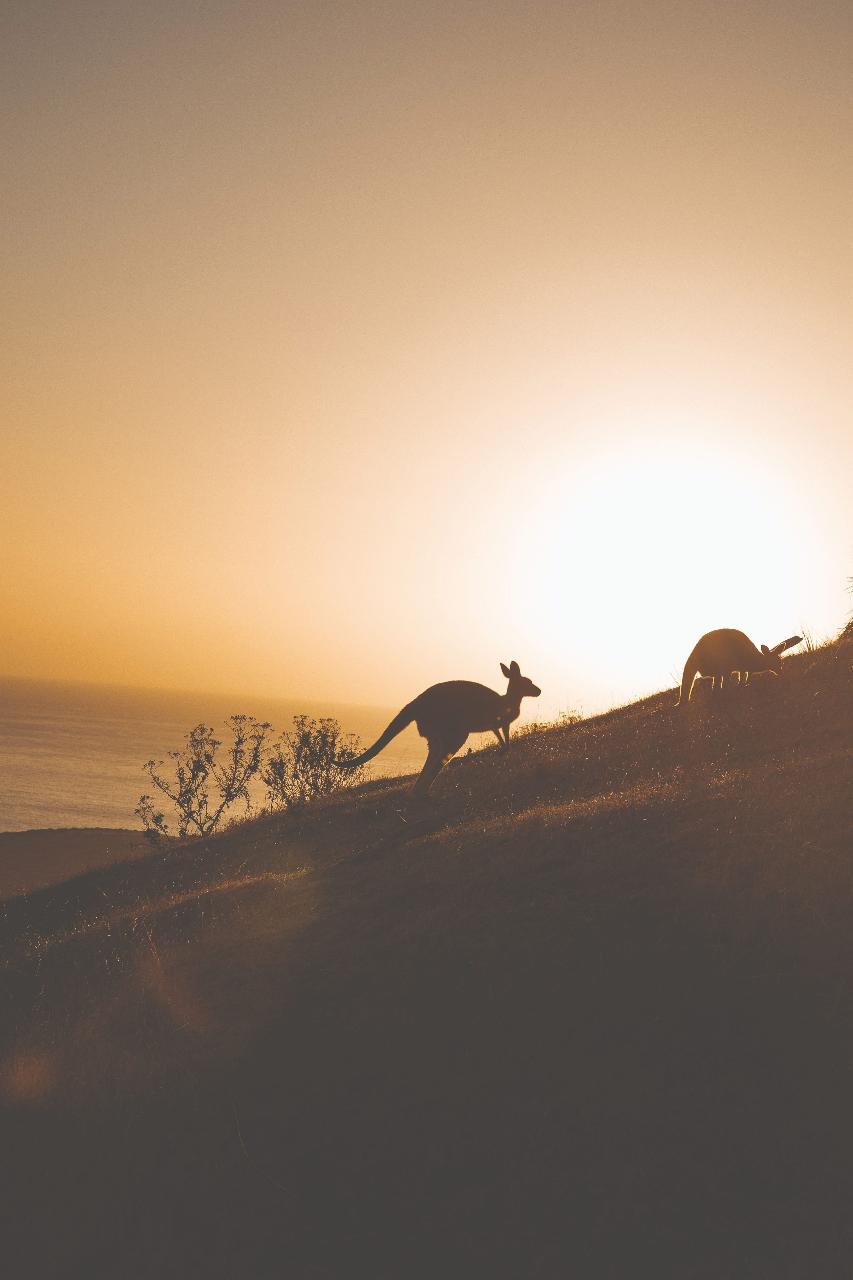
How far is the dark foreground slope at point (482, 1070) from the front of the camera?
195 inches

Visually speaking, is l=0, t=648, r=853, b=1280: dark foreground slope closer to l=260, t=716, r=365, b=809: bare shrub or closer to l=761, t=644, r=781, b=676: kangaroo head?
l=761, t=644, r=781, b=676: kangaroo head

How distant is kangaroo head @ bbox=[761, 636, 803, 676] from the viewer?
63.4ft

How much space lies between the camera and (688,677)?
19.9m

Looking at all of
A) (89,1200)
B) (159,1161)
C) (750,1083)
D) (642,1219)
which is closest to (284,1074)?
(159,1161)

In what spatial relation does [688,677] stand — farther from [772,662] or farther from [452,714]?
[452,714]

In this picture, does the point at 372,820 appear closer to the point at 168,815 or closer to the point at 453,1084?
the point at 453,1084

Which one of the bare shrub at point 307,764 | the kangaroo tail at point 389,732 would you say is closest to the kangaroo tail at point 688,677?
the kangaroo tail at point 389,732

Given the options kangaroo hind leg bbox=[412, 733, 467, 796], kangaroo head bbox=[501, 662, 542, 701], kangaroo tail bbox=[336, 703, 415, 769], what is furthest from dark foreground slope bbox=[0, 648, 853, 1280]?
kangaroo head bbox=[501, 662, 542, 701]

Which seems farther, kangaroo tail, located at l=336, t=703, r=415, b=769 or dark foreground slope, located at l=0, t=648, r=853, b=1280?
kangaroo tail, located at l=336, t=703, r=415, b=769

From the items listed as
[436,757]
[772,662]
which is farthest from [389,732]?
[772,662]

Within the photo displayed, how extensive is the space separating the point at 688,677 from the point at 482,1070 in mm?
15216

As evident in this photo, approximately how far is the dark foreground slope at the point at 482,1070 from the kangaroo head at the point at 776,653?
9297mm

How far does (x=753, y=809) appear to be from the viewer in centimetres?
977

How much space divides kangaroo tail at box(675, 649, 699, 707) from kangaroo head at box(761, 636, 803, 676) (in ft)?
5.40
